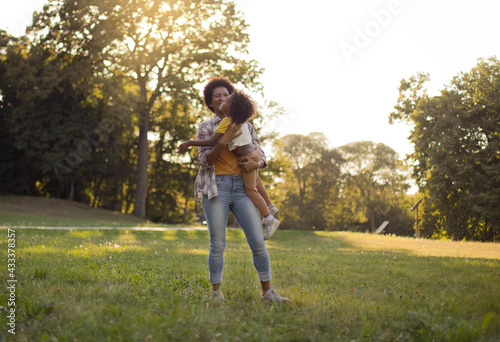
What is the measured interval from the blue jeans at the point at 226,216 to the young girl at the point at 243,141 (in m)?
0.09

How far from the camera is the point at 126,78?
27.7 metres

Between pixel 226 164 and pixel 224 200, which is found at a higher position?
pixel 226 164

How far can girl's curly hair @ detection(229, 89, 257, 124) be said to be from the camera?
432 centimetres

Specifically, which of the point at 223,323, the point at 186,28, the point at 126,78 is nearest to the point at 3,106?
the point at 126,78

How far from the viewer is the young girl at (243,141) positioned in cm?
433

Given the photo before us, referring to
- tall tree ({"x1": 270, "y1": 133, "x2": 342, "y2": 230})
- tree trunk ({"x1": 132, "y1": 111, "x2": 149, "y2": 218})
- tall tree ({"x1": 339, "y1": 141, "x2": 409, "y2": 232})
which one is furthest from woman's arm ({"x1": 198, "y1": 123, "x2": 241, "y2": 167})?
tall tree ({"x1": 339, "y1": 141, "x2": 409, "y2": 232})

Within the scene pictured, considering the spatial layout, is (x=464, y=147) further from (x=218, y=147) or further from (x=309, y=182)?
(x=218, y=147)

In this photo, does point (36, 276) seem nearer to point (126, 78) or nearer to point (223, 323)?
point (223, 323)

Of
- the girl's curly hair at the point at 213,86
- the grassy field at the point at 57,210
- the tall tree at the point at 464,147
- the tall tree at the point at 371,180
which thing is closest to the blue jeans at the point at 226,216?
the girl's curly hair at the point at 213,86

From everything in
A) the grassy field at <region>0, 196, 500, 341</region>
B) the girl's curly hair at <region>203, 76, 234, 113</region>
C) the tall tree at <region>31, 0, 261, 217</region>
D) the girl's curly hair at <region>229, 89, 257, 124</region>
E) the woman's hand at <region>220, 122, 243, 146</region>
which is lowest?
the grassy field at <region>0, 196, 500, 341</region>

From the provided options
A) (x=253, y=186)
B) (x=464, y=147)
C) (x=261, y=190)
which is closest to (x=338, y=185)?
(x=464, y=147)

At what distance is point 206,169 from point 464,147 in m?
25.7

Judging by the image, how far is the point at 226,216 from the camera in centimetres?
437

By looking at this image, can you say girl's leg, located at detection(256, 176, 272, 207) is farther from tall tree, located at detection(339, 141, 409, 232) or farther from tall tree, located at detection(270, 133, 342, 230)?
tall tree, located at detection(339, 141, 409, 232)
